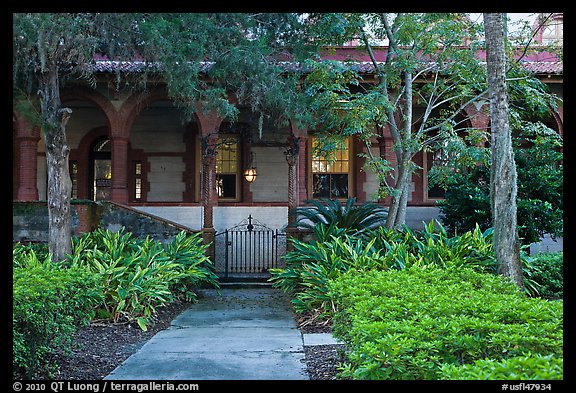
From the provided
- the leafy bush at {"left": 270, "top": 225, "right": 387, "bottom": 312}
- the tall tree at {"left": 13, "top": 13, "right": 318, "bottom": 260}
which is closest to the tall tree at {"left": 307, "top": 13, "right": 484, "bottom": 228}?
the tall tree at {"left": 13, "top": 13, "right": 318, "bottom": 260}

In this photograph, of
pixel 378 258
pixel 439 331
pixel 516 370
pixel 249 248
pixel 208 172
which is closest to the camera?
pixel 516 370

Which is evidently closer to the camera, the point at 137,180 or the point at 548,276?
the point at 548,276

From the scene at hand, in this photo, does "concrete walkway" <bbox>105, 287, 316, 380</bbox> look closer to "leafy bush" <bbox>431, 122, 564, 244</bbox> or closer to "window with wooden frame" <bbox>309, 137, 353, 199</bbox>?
"leafy bush" <bbox>431, 122, 564, 244</bbox>

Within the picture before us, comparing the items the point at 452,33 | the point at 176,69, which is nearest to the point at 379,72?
the point at 452,33

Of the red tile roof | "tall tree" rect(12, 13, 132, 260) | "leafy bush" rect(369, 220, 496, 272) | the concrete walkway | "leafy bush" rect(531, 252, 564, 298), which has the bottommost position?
the concrete walkway

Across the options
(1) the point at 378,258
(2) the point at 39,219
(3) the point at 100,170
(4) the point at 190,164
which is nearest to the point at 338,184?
(4) the point at 190,164

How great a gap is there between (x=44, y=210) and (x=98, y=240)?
3.11 m

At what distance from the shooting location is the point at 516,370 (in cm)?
331

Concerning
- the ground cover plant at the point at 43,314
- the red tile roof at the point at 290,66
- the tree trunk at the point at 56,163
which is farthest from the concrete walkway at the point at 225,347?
the red tile roof at the point at 290,66

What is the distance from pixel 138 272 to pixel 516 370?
7.37 meters

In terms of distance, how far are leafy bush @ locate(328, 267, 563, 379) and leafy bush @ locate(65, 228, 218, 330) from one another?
440 centimetres

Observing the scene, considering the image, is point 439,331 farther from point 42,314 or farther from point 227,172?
point 227,172

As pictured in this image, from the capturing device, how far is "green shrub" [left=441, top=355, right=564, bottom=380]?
3.22 m

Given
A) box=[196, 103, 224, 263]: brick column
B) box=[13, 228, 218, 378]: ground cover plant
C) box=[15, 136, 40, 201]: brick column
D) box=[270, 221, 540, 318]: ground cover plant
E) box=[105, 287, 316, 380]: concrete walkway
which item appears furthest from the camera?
box=[15, 136, 40, 201]: brick column
